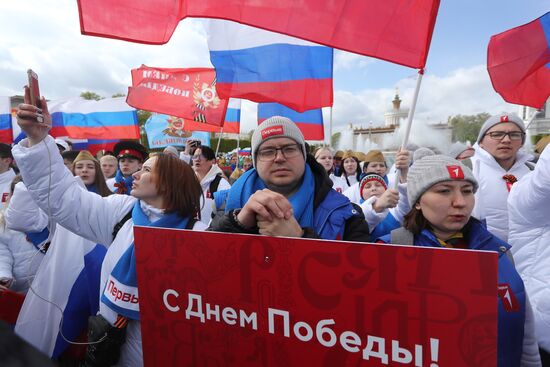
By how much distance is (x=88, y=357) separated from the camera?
169cm

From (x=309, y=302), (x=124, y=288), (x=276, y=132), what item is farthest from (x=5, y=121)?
(x=309, y=302)

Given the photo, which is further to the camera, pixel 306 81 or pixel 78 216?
pixel 306 81

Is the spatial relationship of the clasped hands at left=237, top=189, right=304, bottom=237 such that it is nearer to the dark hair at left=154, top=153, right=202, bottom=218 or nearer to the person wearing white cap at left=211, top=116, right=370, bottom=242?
the person wearing white cap at left=211, top=116, right=370, bottom=242

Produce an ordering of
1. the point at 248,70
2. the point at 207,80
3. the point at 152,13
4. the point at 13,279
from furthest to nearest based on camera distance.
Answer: the point at 207,80 → the point at 248,70 → the point at 13,279 → the point at 152,13

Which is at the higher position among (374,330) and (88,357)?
(374,330)

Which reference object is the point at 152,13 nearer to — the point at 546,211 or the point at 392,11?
the point at 392,11

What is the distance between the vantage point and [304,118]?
5613 mm

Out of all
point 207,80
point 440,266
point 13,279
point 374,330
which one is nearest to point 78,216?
point 13,279

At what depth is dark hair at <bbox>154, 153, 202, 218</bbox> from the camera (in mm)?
1984

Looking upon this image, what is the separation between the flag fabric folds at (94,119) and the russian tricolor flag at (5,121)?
155 cm

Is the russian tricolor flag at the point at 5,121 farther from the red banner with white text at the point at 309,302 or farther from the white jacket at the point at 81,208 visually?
the red banner with white text at the point at 309,302

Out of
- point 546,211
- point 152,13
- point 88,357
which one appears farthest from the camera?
point 152,13

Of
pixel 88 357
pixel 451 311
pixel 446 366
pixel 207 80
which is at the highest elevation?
pixel 207 80

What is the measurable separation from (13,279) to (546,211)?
3.51m
